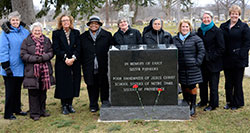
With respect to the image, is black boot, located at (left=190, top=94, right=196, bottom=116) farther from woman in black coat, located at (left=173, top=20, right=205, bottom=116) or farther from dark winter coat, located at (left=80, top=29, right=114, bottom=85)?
dark winter coat, located at (left=80, top=29, right=114, bottom=85)

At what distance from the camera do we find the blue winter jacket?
5352 mm

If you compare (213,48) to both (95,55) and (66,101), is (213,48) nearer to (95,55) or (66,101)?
(95,55)

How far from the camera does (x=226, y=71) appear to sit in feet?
19.7

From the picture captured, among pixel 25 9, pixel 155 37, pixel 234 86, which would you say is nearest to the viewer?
pixel 155 37

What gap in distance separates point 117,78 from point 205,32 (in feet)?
6.31

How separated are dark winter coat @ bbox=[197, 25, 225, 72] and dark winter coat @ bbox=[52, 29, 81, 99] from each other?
246 cm

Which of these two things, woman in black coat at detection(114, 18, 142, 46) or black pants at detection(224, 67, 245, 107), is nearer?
woman in black coat at detection(114, 18, 142, 46)

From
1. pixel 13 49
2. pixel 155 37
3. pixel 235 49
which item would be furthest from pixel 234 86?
pixel 13 49

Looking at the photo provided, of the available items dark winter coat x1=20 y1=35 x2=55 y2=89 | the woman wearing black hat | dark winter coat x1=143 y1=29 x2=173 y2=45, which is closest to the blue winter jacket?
dark winter coat x1=20 y1=35 x2=55 y2=89

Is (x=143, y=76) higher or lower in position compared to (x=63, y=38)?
lower

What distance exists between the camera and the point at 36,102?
573cm

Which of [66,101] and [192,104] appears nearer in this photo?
[192,104]

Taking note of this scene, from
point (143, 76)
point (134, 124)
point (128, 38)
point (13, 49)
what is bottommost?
point (134, 124)

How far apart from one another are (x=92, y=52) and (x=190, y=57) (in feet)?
6.10
